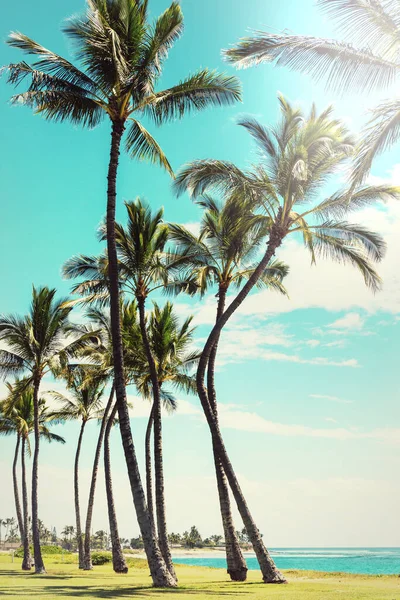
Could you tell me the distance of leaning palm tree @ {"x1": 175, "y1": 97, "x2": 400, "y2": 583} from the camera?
18.0m

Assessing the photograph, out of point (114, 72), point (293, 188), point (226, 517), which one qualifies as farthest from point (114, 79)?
point (226, 517)

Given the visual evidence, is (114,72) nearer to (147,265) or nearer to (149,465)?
(147,265)

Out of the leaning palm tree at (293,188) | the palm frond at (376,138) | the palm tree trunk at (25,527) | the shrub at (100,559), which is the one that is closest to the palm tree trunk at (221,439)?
the leaning palm tree at (293,188)

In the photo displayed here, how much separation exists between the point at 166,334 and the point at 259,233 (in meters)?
6.30

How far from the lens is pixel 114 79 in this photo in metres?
15.8

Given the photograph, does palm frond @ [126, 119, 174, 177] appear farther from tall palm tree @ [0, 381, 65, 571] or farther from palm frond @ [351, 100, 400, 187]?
tall palm tree @ [0, 381, 65, 571]

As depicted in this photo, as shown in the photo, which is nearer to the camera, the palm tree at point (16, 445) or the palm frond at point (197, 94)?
the palm frond at point (197, 94)

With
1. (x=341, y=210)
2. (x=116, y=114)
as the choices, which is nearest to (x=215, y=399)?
(x=341, y=210)

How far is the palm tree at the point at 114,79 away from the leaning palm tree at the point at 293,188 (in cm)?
233

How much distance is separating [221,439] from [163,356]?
23.3ft

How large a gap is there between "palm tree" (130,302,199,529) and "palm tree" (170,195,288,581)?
2134 mm

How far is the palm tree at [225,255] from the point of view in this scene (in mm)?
18141

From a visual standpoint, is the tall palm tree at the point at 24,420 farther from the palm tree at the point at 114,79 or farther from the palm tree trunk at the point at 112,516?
the palm tree at the point at 114,79

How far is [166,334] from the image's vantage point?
23.8 metres
